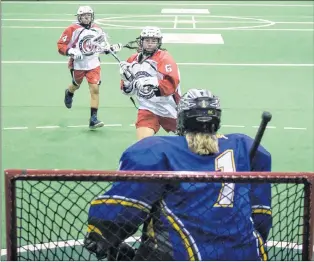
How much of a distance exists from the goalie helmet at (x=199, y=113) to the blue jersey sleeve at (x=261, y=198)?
0.22 m

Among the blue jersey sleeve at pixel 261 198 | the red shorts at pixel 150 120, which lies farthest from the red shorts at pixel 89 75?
the blue jersey sleeve at pixel 261 198

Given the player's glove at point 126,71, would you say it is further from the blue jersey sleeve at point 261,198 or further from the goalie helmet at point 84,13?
the blue jersey sleeve at point 261,198

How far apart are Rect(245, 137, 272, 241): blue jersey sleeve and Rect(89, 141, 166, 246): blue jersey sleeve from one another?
24.4 inches

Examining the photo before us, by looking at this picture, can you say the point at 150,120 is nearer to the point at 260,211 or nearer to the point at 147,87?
the point at 147,87

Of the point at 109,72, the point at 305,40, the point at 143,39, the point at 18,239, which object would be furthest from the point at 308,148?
the point at 305,40

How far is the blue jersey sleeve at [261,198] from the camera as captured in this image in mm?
4254

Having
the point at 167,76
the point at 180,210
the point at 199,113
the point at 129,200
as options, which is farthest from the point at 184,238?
the point at 167,76

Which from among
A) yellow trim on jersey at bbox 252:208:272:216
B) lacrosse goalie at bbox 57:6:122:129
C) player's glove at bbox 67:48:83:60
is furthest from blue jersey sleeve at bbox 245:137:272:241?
player's glove at bbox 67:48:83:60

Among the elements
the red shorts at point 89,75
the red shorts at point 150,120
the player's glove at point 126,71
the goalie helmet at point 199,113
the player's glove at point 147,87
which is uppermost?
the goalie helmet at point 199,113

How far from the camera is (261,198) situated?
14.0 feet

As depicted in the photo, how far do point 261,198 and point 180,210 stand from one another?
579mm

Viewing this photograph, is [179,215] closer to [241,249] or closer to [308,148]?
[241,249]

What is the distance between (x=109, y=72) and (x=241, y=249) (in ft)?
37.5

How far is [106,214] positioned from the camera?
399 cm
